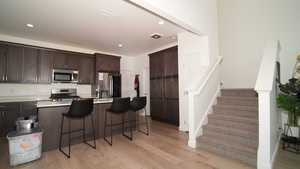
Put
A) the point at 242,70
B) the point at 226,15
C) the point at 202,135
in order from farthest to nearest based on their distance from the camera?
the point at 226,15 → the point at 242,70 → the point at 202,135

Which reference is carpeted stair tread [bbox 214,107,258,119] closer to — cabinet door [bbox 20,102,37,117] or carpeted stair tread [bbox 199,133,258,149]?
carpeted stair tread [bbox 199,133,258,149]

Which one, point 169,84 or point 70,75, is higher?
point 70,75

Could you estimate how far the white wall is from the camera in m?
2.77

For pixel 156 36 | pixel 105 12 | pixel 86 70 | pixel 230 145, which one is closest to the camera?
pixel 230 145

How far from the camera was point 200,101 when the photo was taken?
8.75 feet

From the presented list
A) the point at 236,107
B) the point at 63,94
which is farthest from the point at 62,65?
the point at 236,107

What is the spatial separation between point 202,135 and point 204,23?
2501mm

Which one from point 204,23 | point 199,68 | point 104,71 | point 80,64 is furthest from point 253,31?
point 80,64

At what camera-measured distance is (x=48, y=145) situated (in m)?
2.37

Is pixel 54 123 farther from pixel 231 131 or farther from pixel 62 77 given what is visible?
pixel 231 131

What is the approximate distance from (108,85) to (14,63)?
2.66 meters

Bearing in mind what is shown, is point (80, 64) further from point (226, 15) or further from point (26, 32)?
point (226, 15)

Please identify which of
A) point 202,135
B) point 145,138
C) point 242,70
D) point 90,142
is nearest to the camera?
point 202,135

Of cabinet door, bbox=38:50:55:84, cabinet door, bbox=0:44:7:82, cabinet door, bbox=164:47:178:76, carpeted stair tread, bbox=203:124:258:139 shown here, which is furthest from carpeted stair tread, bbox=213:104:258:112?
cabinet door, bbox=0:44:7:82
